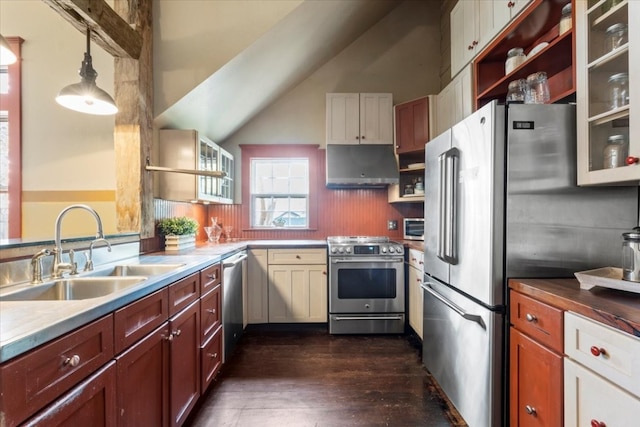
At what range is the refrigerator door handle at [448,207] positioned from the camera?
175 centimetres

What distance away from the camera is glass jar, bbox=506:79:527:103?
181 cm

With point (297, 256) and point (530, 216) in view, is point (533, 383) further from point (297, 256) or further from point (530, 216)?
point (297, 256)

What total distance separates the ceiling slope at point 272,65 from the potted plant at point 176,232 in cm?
83

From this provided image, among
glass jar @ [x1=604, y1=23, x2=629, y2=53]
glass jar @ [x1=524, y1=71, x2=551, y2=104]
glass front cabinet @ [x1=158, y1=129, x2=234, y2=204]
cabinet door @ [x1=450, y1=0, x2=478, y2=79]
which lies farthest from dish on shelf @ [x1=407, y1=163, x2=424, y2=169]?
glass front cabinet @ [x1=158, y1=129, x2=234, y2=204]

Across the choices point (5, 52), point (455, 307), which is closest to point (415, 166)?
point (455, 307)

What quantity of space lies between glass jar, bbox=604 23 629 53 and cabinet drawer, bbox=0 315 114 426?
2257mm

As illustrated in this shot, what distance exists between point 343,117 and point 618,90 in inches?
94.6

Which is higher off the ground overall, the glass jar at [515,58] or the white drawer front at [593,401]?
the glass jar at [515,58]

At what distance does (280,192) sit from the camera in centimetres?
383

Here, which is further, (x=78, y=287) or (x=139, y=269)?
(x=139, y=269)

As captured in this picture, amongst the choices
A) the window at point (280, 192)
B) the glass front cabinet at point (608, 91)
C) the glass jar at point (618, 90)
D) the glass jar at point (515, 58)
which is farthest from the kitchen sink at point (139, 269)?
the glass jar at point (515, 58)

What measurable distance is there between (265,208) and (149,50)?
2.03 m

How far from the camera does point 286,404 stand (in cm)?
191

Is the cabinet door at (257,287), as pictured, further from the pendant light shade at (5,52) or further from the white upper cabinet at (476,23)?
the white upper cabinet at (476,23)
